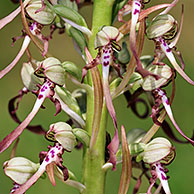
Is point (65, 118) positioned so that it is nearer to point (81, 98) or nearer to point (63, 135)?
point (81, 98)

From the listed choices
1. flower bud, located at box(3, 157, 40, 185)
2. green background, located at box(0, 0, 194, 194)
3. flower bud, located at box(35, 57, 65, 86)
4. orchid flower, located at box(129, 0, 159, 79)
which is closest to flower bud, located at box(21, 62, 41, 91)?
flower bud, located at box(35, 57, 65, 86)

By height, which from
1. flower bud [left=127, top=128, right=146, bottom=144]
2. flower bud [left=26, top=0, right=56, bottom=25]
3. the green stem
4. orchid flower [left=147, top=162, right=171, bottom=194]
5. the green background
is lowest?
the green background

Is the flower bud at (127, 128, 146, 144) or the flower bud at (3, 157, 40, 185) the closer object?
the flower bud at (3, 157, 40, 185)

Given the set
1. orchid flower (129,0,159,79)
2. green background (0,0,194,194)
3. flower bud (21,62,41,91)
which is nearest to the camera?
orchid flower (129,0,159,79)

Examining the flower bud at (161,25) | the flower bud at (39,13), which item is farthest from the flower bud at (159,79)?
the flower bud at (39,13)

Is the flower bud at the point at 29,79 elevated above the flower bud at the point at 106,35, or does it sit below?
below

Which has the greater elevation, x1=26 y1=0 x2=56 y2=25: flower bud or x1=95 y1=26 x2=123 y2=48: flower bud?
x1=26 y1=0 x2=56 y2=25: flower bud

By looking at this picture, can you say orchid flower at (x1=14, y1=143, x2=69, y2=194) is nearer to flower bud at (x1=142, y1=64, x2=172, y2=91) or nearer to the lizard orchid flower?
the lizard orchid flower

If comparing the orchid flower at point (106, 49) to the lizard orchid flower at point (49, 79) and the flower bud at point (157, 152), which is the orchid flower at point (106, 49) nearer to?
the lizard orchid flower at point (49, 79)
